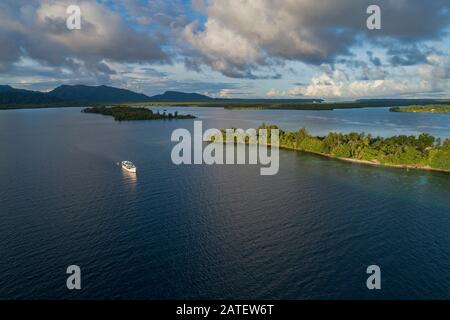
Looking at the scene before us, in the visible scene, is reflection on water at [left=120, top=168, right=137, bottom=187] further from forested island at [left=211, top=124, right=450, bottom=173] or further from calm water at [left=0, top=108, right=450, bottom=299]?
forested island at [left=211, top=124, right=450, bottom=173]

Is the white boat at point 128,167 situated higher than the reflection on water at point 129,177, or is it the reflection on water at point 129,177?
the white boat at point 128,167

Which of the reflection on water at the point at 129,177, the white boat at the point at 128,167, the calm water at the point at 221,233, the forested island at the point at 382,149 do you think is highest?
the forested island at the point at 382,149

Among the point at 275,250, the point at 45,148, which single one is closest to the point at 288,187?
the point at 275,250

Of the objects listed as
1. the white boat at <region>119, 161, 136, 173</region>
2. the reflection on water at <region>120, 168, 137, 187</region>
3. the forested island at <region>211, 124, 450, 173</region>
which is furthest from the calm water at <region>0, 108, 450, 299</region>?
the forested island at <region>211, 124, 450, 173</region>

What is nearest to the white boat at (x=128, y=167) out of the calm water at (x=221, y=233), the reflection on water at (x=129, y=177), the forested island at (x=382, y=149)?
the reflection on water at (x=129, y=177)

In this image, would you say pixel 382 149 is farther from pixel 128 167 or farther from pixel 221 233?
pixel 221 233

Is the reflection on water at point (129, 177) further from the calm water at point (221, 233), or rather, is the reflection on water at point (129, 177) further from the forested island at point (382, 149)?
the forested island at point (382, 149)
